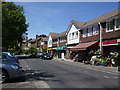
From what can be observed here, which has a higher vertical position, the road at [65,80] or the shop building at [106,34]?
the shop building at [106,34]

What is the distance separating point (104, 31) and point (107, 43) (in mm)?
2052

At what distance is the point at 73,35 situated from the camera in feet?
109

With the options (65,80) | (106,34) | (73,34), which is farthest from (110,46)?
(65,80)

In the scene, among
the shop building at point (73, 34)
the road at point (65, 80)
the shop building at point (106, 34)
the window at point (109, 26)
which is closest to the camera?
the road at point (65, 80)

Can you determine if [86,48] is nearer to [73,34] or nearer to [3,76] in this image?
[73,34]

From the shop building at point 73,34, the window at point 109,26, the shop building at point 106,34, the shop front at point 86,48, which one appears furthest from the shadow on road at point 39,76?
the shop building at point 73,34

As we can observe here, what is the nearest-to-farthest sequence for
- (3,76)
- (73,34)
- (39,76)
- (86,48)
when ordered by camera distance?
(3,76) < (39,76) < (86,48) < (73,34)

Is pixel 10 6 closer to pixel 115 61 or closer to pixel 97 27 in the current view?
pixel 97 27

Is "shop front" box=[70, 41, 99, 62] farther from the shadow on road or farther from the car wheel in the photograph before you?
the car wheel

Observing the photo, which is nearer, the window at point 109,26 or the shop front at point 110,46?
the shop front at point 110,46

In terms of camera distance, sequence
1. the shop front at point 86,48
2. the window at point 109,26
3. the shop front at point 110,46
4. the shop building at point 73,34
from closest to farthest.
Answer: the shop front at point 110,46 → the window at point 109,26 → the shop front at point 86,48 → the shop building at point 73,34

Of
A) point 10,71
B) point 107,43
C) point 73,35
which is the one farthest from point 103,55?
point 10,71

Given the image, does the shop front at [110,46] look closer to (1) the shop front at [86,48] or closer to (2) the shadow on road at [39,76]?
(1) the shop front at [86,48]

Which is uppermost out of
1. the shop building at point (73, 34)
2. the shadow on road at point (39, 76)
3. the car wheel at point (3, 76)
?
the shop building at point (73, 34)
